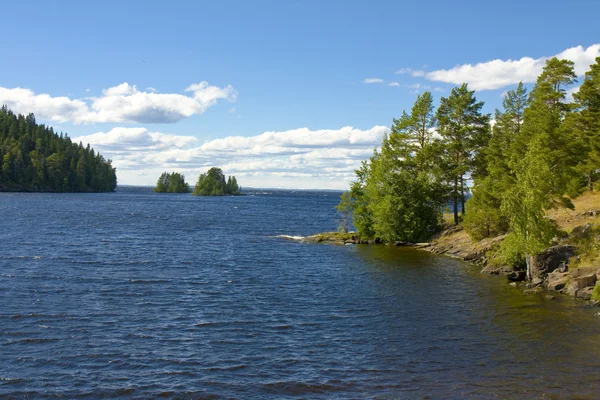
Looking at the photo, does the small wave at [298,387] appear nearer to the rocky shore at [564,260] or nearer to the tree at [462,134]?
the rocky shore at [564,260]

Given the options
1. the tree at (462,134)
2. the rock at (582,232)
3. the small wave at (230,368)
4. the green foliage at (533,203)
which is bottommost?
the small wave at (230,368)

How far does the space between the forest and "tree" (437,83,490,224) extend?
0.14m

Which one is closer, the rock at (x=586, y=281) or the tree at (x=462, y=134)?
the rock at (x=586, y=281)

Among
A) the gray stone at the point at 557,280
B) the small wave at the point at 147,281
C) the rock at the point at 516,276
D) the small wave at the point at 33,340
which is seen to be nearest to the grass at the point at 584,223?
the gray stone at the point at 557,280

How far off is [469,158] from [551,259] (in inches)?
1297

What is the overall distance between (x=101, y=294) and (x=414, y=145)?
182ft

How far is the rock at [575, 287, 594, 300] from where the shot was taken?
3585 cm

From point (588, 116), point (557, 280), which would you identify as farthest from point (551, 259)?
point (588, 116)

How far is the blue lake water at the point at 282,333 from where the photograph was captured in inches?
829

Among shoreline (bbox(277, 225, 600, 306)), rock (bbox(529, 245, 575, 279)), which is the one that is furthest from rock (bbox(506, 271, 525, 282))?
rock (bbox(529, 245, 575, 279))

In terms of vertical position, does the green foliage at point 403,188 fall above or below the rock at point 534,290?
above

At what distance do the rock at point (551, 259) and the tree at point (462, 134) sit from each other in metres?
29.5

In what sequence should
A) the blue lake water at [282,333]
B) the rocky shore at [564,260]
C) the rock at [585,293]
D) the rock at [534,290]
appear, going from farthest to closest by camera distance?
the rock at [534,290] < the rocky shore at [564,260] < the rock at [585,293] < the blue lake water at [282,333]

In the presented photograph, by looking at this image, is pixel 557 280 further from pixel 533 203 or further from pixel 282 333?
pixel 282 333
